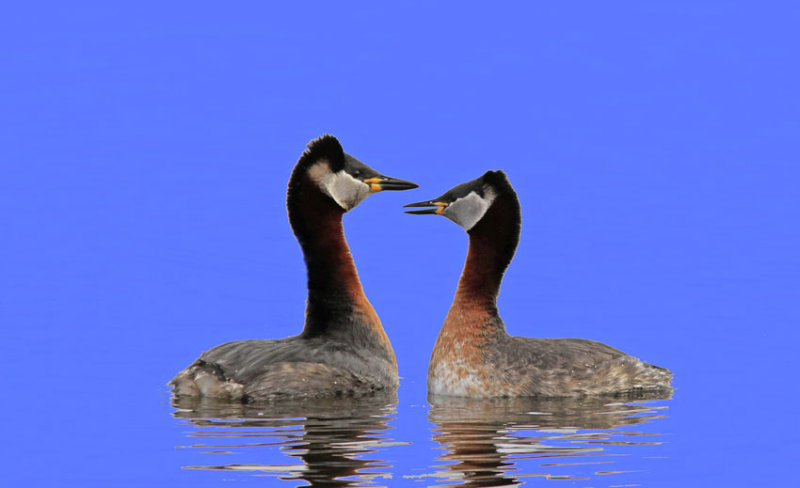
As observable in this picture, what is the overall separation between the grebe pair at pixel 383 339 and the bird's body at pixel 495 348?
1cm

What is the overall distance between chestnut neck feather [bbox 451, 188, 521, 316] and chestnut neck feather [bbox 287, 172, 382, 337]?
43.5 inches

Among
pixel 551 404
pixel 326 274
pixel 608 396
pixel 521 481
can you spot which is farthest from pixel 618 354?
pixel 521 481

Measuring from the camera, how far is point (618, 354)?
37.2 ft

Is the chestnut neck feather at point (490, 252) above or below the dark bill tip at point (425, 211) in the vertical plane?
below

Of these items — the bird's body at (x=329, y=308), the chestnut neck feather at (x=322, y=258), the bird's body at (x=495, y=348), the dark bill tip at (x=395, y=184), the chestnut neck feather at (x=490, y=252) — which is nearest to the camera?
the bird's body at (x=329, y=308)

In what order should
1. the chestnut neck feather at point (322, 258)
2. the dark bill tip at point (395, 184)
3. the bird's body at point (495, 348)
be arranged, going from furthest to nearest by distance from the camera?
1. the dark bill tip at point (395, 184)
2. the chestnut neck feather at point (322, 258)
3. the bird's body at point (495, 348)

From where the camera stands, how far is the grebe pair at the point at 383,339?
1071 cm

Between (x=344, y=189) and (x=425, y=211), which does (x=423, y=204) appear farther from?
(x=344, y=189)

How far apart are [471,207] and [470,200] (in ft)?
0.23

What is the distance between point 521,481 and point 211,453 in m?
2.31

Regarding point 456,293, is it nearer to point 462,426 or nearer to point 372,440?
point 462,426

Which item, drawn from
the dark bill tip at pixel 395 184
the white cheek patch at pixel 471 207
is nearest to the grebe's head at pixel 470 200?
the white cheek patch at pixel 471 207

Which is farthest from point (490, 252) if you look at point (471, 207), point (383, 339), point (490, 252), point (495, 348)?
point (383, 339)

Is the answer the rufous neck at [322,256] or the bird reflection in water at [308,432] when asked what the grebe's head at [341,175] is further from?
the bird reflection in water at [308,432]
